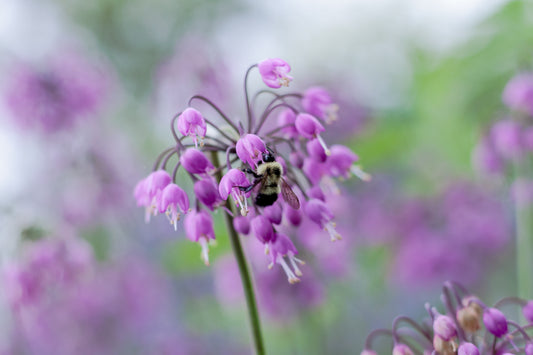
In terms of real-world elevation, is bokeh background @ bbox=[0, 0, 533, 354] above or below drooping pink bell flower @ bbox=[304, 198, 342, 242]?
above

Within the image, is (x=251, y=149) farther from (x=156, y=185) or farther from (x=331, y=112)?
(x=331, y=112)

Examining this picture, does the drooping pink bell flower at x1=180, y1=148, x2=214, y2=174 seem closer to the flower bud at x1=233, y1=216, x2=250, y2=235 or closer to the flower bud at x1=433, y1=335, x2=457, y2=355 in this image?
the flower bud at x1=233, y1=216, x2=250, y2=235

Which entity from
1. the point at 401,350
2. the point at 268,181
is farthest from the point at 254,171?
the point at 401,350

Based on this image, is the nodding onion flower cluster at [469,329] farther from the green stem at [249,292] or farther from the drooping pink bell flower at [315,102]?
the drooping pink bell flower at [315,102]

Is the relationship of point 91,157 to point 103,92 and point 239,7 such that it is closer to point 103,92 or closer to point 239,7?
point 103,92

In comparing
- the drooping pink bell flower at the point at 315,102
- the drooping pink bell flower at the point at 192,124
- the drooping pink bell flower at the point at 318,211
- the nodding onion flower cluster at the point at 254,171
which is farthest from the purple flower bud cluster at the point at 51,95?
the drooping pink bell flower at the point at 318,211

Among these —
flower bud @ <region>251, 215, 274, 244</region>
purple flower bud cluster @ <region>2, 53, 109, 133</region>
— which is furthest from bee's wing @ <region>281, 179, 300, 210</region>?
purple flower bud cluster @ <region>2, 53, 109, 133</region>

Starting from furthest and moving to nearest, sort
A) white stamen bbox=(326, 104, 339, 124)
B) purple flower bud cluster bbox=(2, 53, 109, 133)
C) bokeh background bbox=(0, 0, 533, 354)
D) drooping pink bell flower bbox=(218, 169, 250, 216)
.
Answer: purple flower bud cluster bbox=(2, 53, 109, 133) < bokeh background bbox=(0, 0, 533, 354) < white stamen bbox=(326, 104, 339, 124) < drooping pink bell flower bbox=(218, 169, 250, 216)

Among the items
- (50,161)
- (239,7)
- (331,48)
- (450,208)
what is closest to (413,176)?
(450,208)
